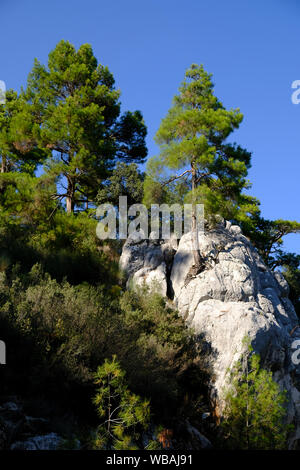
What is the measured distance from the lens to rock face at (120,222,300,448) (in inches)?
395

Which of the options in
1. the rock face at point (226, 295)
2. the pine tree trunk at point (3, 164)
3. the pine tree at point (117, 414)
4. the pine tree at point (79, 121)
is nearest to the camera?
the pine tree at point (117, 414)

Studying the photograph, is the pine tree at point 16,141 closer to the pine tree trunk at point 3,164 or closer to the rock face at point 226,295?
the pine tree trunk at point 3,164

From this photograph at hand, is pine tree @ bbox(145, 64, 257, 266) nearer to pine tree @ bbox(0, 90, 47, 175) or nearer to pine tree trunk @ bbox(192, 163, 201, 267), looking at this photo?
pine tree trunk @ bbox(192, 163, 201, 267)

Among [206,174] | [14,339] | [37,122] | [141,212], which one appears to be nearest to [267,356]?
[14,339]

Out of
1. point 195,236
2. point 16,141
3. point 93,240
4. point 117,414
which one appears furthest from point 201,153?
point 117,414

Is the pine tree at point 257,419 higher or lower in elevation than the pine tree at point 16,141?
lower

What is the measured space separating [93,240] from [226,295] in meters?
5.70

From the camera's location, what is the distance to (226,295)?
12406mm

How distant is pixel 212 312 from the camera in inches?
442

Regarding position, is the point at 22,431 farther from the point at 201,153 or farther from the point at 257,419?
the point at 201,153

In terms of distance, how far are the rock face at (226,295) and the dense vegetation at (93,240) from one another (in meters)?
0.62

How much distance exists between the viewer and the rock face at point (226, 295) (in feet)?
32.9

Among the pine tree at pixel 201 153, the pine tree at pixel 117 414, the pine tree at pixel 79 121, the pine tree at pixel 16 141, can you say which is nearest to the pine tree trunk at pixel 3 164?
the pine tree at pixel 16 141

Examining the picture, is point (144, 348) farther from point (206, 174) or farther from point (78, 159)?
point (78, 159)
